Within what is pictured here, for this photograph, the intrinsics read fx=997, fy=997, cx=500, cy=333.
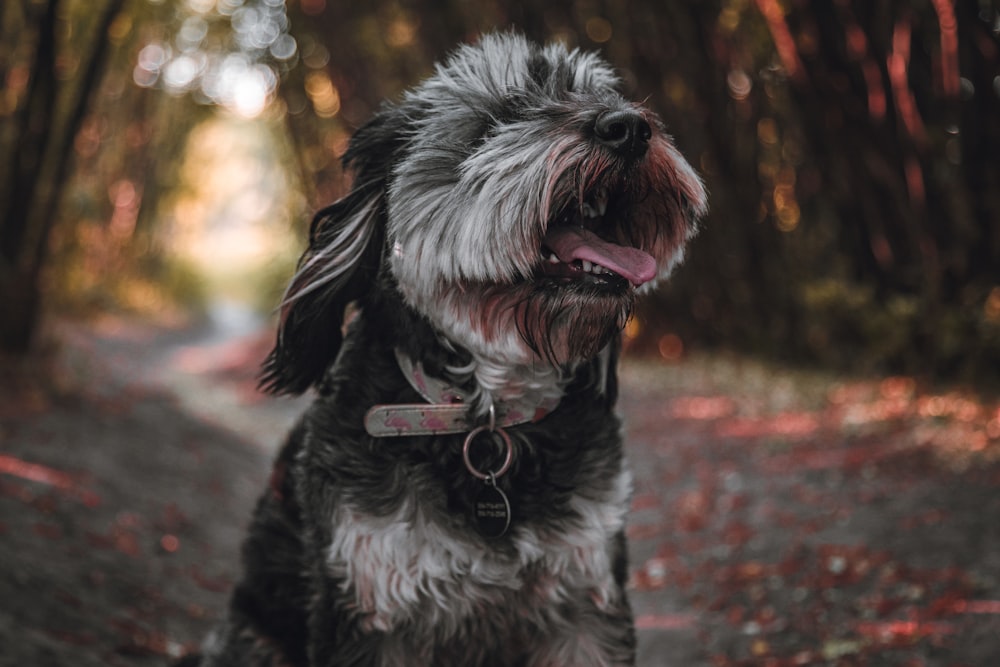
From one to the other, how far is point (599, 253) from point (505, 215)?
0.31m

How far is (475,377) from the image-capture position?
9.71 ft

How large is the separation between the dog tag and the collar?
0.65 ft

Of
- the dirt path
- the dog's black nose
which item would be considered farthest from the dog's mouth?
the dirt path

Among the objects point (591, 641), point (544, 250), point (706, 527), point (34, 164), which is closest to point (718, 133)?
point (706, 527)

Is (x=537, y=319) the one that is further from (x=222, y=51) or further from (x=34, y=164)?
(x=222, y=51)

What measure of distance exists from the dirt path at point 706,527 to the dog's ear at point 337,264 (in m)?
1.64

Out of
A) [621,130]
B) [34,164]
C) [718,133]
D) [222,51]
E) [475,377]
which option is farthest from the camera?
[222,51]

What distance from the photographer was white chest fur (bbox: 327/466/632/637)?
8.80 ft

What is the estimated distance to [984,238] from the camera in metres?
8.52

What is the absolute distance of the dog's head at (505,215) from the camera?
268 centimetres

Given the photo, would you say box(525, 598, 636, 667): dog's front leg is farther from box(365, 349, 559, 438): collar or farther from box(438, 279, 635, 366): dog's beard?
box(438, 279, 635, 366): dog's beard

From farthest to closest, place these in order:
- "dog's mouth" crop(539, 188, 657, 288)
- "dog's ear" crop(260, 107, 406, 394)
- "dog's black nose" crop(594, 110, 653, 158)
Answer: "dog's ear" crop(260, 107, 406, 394), "dog's mouth" crop(539, 188, 657, 288), "dog's black nose" crop(594, 110, 653, 158)

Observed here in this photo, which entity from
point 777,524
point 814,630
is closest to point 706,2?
point 777,524

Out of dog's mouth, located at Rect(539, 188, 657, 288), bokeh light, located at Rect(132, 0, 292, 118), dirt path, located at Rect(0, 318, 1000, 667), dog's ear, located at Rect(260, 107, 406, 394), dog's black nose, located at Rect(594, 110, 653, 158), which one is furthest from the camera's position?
bokeh light, located at Rect(132, 0, 292, 118)
